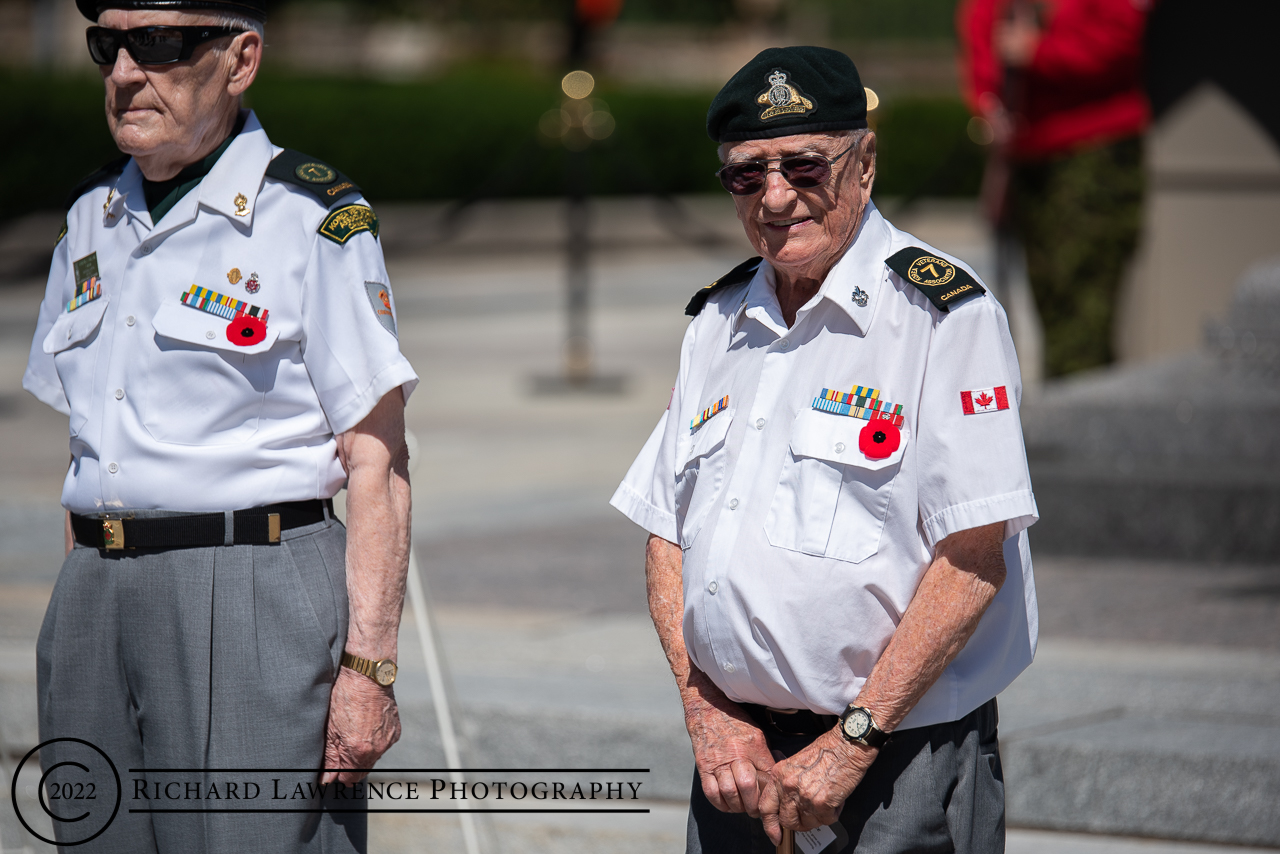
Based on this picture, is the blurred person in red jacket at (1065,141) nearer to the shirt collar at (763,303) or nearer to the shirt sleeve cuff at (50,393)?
the shirt collar at (763,303)

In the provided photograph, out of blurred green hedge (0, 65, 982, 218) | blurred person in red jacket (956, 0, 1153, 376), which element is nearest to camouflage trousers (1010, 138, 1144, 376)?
blurred person in red jacket (956, 0, 1153, 376)

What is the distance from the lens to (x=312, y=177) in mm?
2934

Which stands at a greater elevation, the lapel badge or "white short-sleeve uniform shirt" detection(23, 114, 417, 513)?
the lapel badge

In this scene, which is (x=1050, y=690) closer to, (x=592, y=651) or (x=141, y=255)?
(x=592, y=651)

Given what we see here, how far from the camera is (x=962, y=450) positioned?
2482 millimetres

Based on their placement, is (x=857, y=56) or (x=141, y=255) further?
(x=857, y=56)

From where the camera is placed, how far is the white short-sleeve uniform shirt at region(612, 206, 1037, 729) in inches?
98.6

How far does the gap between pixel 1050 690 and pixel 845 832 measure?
2409 mm

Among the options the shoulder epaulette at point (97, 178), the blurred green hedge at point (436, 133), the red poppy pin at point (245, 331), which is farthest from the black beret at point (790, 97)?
the blurred green hedge at point (436, 133)

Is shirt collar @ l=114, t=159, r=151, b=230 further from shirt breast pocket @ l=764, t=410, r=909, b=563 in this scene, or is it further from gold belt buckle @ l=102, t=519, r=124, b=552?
shirt breast pocket @ l=764, t=410, r=909, b=563

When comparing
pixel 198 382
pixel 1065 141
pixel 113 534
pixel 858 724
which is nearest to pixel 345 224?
pixel 198 382

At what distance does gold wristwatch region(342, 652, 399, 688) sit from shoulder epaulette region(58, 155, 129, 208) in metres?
1.02

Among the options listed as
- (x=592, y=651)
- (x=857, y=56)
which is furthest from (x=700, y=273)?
(x=857, y=56)

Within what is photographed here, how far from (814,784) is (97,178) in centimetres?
173
